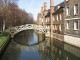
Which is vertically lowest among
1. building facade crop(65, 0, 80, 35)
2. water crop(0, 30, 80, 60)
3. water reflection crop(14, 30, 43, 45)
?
water crop(0, 30, 80, 60)

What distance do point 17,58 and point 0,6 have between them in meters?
22.2

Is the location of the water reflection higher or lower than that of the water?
higher

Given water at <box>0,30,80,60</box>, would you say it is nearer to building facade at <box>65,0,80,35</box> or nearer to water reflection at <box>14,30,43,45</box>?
Answer: building facade at <box>65,0,80,35</box>

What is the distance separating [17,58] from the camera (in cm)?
2195

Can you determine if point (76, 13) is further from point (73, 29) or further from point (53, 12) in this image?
point (53, 12)

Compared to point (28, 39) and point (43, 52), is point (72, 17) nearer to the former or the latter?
point (43, 52)

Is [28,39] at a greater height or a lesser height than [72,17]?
lesser

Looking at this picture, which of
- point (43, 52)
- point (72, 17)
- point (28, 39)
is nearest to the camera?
point (43, 52)

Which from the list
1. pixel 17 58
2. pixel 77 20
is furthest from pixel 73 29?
pixel 17 58

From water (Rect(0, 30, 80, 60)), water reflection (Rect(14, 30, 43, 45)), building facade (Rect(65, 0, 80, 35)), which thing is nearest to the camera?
water (Rect(0, 30, 80, 60))

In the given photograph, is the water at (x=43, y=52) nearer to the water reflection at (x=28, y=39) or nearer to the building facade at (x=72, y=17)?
the building facade at (x=72, y=17)

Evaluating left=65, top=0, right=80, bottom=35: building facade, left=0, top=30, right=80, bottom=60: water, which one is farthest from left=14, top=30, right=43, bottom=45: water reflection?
left=65, top=0, right=80, bottom=35: building facade

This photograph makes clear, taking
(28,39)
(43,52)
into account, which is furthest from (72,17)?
(28,39)

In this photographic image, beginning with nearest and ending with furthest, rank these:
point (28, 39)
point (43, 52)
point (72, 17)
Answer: point (43, 52) < point (72, 17) < point (28, 39)
